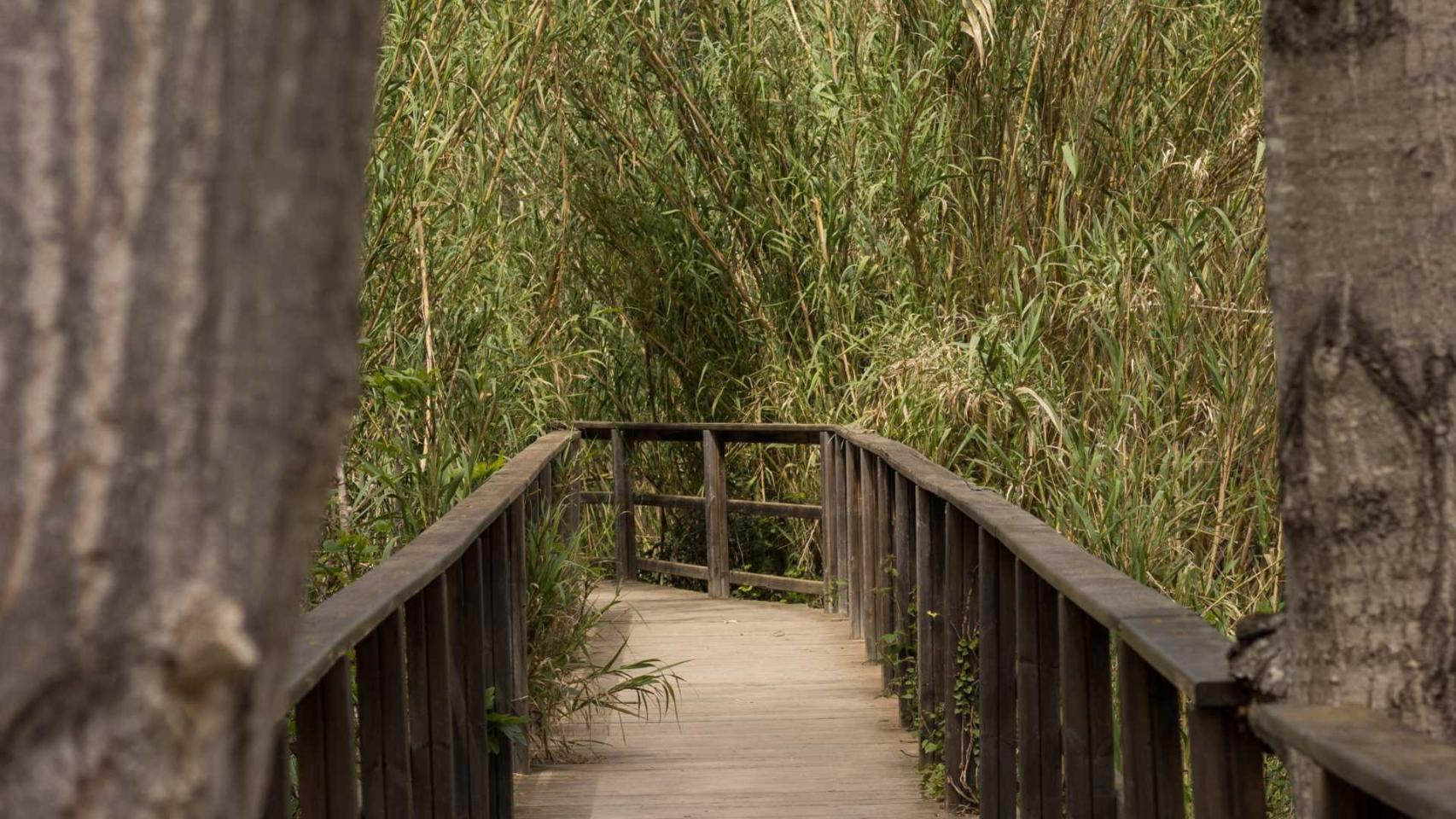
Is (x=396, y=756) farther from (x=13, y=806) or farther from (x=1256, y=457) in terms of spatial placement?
(x=1256, y=457)

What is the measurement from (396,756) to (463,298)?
2548 mm

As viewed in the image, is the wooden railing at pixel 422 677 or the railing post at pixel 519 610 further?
the railing post at pixel 519 610

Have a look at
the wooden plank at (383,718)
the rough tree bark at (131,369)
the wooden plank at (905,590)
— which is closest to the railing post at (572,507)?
the wooden plank at (905,590)

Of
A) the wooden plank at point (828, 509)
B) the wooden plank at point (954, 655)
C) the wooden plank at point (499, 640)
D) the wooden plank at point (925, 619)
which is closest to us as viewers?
the wooden plank at point (499, 640)

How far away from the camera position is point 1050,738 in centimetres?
301

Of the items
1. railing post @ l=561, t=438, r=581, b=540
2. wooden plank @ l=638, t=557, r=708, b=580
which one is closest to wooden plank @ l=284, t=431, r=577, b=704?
railing post @ l=561, t=438, r=581, b=540

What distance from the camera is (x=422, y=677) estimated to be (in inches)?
109

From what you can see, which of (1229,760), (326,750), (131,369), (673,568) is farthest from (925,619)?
(673,568)

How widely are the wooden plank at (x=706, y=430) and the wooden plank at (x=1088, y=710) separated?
4.23 meters

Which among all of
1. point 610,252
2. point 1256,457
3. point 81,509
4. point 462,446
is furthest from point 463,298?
point 81,509

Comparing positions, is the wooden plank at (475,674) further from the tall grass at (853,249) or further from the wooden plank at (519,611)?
the wooden plank at (519,611)

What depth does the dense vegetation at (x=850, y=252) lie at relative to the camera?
4312mm

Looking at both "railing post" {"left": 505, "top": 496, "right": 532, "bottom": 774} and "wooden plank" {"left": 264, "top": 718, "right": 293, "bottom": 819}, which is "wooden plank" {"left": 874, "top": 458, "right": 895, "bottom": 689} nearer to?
"railing post" {"left": 505, "top": 496, "right": 532, "bottom": 774}

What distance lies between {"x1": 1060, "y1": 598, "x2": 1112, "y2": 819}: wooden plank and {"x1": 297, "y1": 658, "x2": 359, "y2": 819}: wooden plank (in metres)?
1.00
